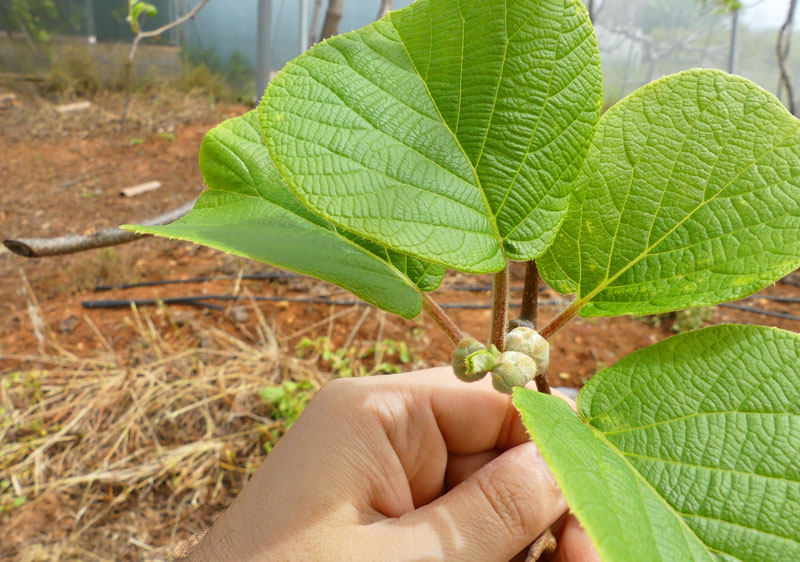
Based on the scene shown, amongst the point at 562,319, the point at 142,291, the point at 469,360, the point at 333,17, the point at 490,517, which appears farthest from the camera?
the point at 142,291

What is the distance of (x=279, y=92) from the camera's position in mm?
527

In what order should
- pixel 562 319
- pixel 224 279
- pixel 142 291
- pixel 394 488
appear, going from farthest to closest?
pixel 224 279
pixel 142 291
pixel 394 488
pixel 562 319

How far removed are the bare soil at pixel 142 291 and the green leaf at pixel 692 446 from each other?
7.07 ft

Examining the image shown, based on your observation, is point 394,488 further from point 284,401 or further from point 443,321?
point 284,401

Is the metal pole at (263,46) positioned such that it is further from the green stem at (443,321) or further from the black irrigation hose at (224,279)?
the green stem at (443,321)

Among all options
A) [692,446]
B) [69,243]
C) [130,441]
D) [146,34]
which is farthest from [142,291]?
[692,446]

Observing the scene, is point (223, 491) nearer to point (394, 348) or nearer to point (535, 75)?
point (394, 348)

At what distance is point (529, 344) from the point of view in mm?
587

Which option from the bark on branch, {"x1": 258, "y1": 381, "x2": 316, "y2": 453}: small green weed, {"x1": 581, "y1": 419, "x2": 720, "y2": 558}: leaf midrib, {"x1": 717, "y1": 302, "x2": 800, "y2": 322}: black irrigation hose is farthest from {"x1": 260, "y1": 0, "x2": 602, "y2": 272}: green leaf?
{"x1": 717, "y1": 302, "x2": 800, "y2": 322}: black irrigation hose

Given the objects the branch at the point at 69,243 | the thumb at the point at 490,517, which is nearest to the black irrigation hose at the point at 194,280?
the branch at the point at 69,243

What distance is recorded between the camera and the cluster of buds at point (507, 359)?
0.55 m

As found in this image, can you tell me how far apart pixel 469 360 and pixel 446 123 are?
235mm

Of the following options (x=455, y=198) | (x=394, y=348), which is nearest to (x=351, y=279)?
(x=455, y=198)

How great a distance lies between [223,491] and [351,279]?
2.09 m
